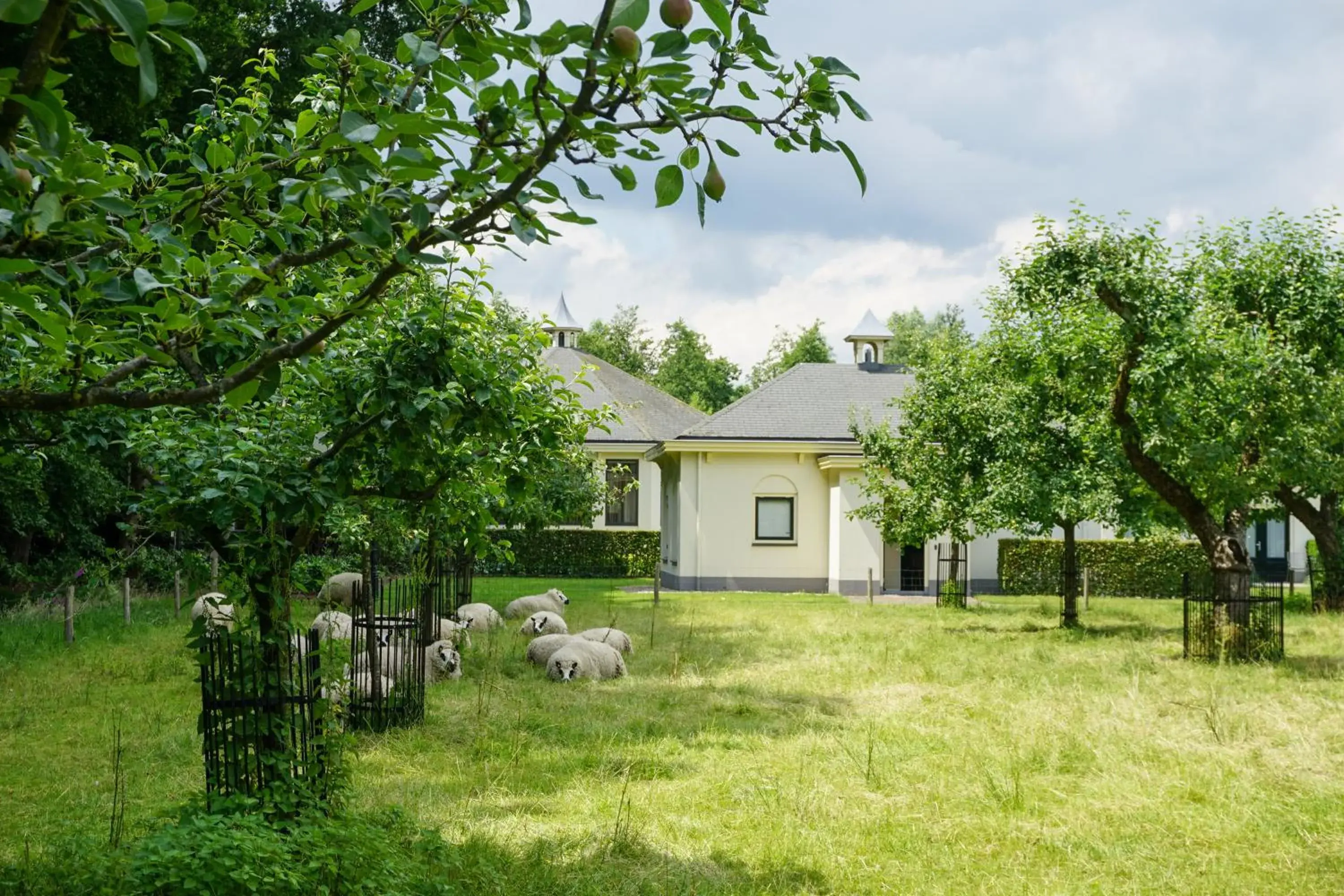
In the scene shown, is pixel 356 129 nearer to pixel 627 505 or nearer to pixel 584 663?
pixel 584 663

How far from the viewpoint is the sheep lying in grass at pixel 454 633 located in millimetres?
14094

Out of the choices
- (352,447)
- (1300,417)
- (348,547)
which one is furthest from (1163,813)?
(348,547)

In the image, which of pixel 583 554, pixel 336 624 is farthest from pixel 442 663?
pixel 583 554

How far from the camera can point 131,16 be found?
1807 millimetres

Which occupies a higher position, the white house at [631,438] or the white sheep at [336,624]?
the white house at [631,438]

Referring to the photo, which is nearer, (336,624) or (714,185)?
(714,185)

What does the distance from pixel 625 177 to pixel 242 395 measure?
119 centimetres

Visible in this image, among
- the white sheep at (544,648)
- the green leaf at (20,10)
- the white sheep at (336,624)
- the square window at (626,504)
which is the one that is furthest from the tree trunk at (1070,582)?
the green leaf at (20,10)

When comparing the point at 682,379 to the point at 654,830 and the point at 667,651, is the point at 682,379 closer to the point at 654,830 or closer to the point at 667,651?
the point at 667,651

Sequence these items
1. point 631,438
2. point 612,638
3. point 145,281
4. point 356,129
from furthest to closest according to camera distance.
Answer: point 631,438
point 612,638
point 145,281
point 356,129

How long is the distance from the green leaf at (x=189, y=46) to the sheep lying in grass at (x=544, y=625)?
14796mm

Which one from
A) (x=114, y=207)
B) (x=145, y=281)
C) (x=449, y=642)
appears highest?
(x=114, y=207)

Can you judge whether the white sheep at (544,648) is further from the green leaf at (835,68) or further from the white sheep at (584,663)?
the green leaf at (835,68)

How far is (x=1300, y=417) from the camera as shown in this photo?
1573 cm
